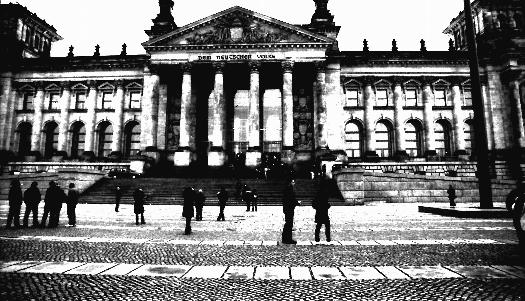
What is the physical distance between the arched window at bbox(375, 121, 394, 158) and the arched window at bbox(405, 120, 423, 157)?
1.98m

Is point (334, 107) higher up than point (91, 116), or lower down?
lower down

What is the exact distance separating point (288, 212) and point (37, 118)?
4398 centimetres

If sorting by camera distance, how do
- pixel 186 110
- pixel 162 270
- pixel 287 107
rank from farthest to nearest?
pixel 186 110 < pixel 287 107 < pixel 162 270

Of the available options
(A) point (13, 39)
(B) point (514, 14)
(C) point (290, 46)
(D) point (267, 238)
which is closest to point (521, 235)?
(D) point (267, 238)

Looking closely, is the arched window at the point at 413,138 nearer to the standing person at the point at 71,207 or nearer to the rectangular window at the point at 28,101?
the standing person at the point at 71,207

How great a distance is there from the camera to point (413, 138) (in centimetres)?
4038

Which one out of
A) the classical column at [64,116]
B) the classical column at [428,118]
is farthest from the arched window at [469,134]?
the classical column at [64,116]

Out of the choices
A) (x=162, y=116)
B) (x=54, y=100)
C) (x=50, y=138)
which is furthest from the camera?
(x=54, y=100)

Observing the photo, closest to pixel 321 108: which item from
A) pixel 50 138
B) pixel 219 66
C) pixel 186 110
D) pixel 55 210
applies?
pixel 219 66

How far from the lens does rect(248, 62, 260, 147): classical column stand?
111 ft

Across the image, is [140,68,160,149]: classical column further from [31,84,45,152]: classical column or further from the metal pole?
the metal pole

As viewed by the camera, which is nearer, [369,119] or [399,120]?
[399,120]

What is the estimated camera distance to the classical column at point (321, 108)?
35219 mm

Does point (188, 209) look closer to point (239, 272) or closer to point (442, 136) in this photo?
point (239, 272)
